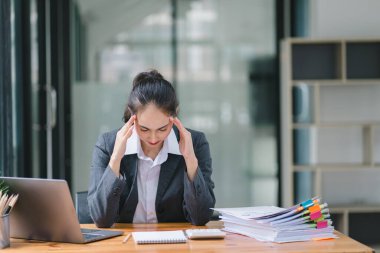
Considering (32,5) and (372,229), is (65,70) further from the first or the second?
(372,229)

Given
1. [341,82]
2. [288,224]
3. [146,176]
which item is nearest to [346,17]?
[341,82]

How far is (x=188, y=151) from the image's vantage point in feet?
8.89

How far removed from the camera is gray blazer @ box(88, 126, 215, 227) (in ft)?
8.68

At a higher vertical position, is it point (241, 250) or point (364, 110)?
point (364, 110)

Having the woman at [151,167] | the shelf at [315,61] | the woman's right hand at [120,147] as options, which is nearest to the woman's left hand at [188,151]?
the woman at [151,167]

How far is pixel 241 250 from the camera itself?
2160 millimetres

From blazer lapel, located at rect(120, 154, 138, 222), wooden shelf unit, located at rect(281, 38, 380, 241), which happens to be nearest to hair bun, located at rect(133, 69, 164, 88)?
blazer lapel, located at rect(120, 154, 138, 222)

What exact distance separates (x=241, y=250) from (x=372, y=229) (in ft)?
11.2

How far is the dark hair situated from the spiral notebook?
54 centimetres

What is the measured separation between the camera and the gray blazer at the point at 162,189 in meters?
2.65

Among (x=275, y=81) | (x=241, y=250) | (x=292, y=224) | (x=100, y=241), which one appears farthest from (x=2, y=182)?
(x=275, y=81)

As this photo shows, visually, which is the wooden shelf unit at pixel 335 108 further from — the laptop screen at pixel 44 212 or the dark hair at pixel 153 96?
the laptop screen at pixel 44 212

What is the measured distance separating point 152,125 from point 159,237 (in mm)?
512

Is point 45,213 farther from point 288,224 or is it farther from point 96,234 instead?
point 288,224
